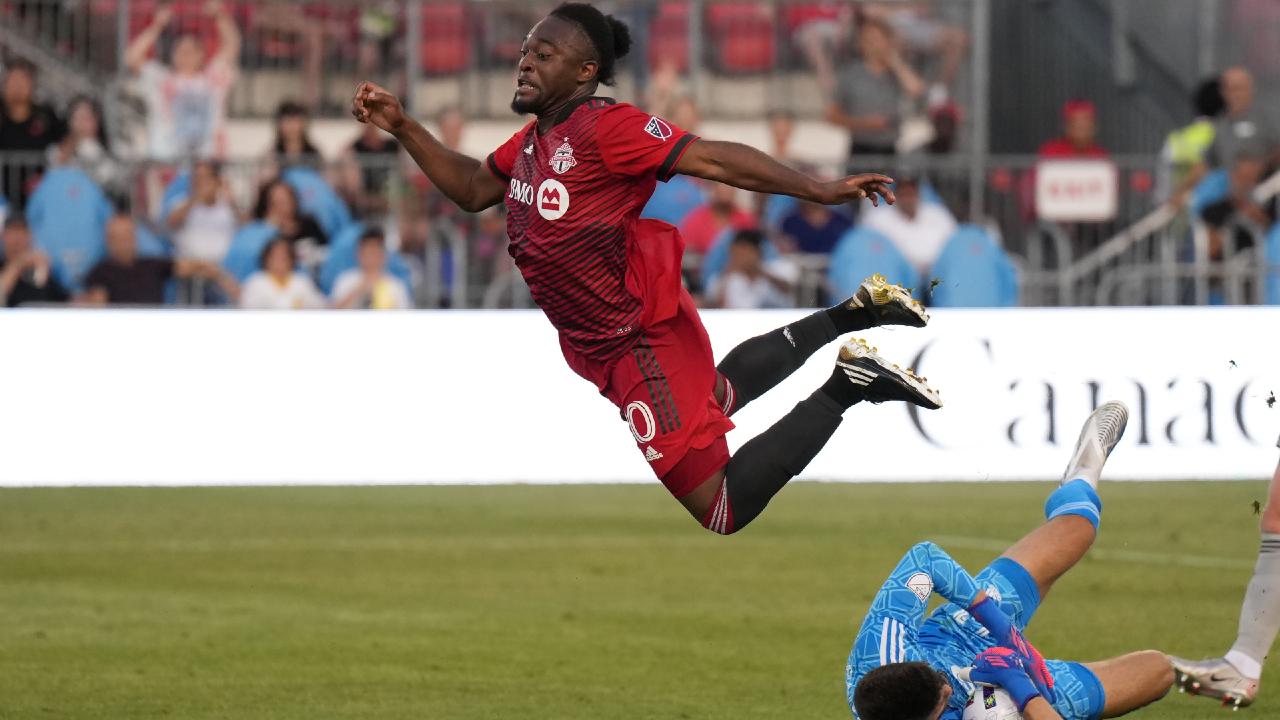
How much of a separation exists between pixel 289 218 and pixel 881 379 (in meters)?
10.0

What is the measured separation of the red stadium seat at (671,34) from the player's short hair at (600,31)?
1212 cm

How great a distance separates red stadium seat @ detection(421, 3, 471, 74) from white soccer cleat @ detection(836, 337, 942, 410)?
1290cm

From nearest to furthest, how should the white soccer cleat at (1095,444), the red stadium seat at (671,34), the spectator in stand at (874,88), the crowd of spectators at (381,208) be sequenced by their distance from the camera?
the white soccer cleat at (1095,444)
the crowd of spectators at (381,208)
the spectator in stand at (874,88)
the red stadium seat at (671,34)

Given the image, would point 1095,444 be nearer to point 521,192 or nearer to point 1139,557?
point 521,192

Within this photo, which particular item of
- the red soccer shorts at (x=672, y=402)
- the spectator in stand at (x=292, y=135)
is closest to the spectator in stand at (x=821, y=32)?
the spectator in stand at (x=292, y=135)

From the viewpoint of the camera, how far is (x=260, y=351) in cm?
1455

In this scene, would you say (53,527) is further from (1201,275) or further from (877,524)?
(1201,275)

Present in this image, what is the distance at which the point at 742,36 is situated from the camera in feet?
63.3

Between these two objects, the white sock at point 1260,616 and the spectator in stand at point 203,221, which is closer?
the white sock at point 1260,616

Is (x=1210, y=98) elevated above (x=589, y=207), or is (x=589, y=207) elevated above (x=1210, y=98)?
(x=1210, y=98)

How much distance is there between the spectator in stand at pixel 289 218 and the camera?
15.9 m

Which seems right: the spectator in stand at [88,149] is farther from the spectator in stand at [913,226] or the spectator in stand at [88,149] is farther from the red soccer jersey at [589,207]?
the red soccer jersey at [589,207]

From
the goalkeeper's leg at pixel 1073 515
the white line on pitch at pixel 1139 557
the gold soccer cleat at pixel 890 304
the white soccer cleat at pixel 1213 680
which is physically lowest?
the white line on pitch at pixel 1139 557

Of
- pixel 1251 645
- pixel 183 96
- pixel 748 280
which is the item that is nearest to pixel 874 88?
pixel 748 280
